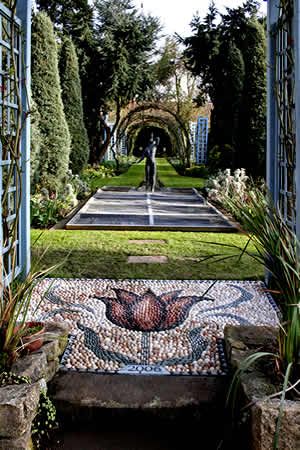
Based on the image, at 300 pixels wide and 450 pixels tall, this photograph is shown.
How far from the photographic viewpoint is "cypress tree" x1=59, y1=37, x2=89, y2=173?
497 inches

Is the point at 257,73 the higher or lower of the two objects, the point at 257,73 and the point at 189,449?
the higher

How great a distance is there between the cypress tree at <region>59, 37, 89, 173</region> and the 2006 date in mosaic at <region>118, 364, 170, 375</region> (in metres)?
10.6

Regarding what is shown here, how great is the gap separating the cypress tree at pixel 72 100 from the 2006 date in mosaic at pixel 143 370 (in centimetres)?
1059

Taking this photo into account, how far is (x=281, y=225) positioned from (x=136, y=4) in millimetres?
17247

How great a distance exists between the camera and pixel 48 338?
2375 mm

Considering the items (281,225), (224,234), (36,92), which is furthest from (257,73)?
(281,225)


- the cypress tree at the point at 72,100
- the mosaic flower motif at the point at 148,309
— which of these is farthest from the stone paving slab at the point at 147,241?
the cypress tree at the point at 72,100

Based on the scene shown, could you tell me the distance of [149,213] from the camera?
8.31 m

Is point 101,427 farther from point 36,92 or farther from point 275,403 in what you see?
point 36,92

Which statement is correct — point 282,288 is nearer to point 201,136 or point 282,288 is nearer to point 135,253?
point 135,253

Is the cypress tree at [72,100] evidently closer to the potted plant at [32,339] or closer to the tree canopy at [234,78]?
the tree canopy at [234,78]

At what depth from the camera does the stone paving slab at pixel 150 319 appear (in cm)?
248

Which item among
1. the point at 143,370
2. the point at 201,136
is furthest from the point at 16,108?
the point at 201,136

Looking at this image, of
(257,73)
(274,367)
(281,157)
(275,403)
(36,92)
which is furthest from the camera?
(257,73)
